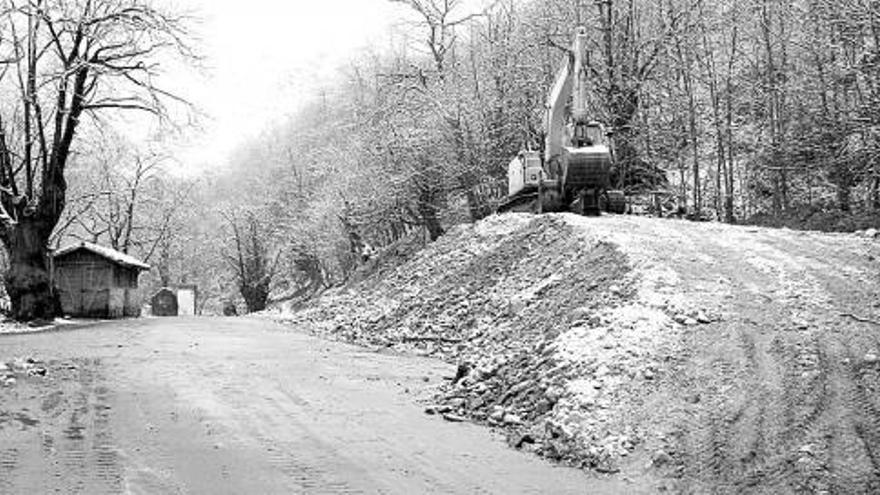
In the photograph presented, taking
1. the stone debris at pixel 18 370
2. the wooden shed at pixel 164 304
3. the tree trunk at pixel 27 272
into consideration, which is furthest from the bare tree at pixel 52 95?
the wooden shed at pixel 164 304

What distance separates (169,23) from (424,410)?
716 inches

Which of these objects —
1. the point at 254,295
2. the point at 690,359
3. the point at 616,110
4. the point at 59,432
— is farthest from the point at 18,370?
the point at 254,295

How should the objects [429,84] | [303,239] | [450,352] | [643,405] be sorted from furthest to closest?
[303,239]
[429,84]
[450,352]
[643,405]

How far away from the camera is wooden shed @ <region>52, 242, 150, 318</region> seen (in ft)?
99.9

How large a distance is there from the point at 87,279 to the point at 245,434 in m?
25.6

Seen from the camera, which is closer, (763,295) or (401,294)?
(763,295)

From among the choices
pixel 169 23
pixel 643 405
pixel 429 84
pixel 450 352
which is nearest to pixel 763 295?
pixel 643 405

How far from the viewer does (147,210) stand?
5822 cm

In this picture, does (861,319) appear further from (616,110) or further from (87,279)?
(87,279)

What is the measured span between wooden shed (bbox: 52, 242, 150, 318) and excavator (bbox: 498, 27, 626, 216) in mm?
18335

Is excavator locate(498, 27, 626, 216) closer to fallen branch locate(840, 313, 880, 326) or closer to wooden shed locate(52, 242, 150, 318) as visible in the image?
fallen branch locate(840, 313, 880, 326)

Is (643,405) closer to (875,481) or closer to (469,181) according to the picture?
(875,481)

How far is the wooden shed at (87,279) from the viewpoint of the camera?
30.4 meters

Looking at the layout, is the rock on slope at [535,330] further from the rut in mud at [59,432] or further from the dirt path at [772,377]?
the rut in mud at [59,432]
